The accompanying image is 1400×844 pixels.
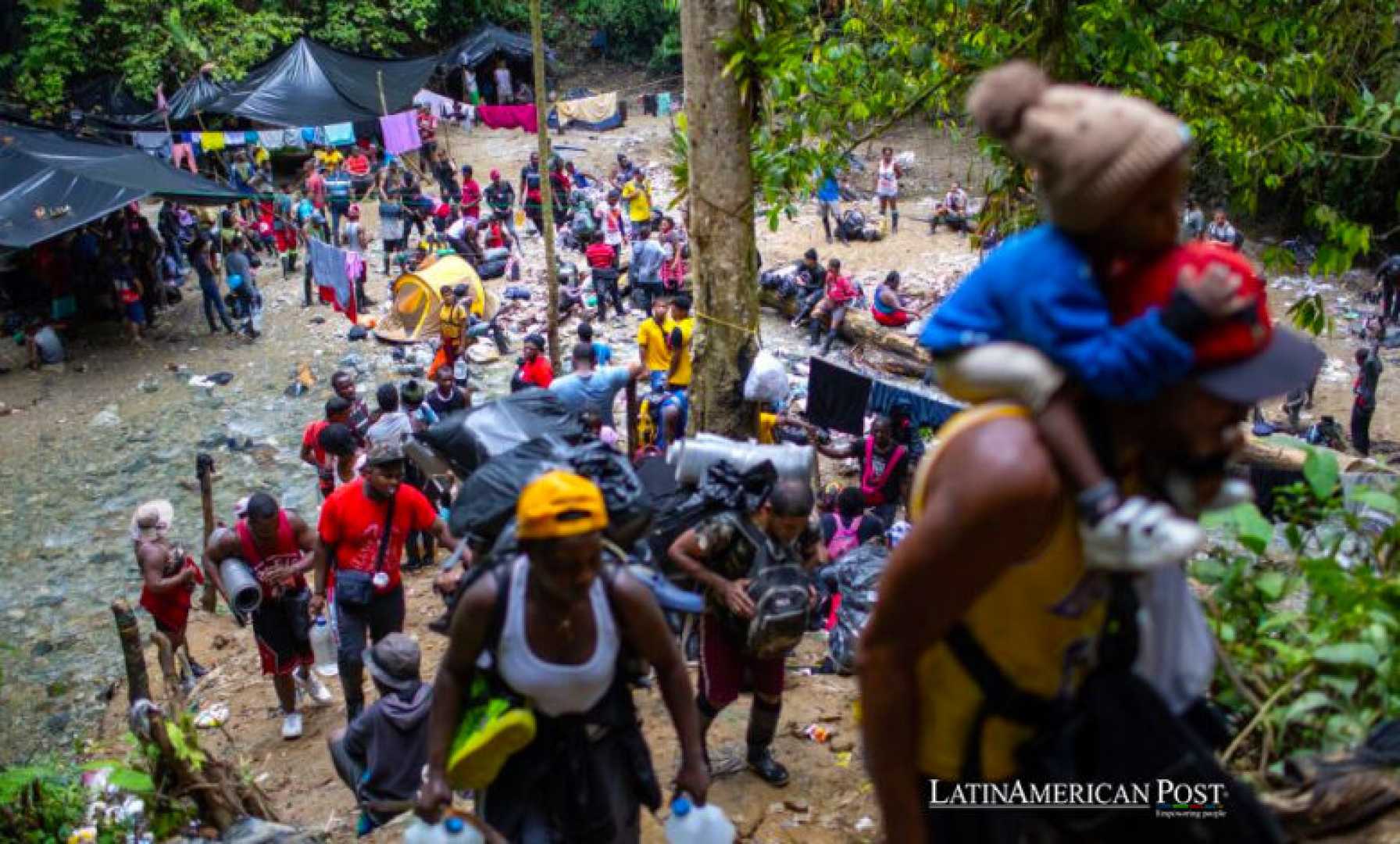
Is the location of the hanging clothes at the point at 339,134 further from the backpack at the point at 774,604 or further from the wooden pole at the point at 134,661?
the backpack at the point at 774,604

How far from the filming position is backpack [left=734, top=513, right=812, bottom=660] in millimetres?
4164

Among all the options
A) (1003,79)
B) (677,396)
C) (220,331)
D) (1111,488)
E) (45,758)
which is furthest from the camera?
(220,331)

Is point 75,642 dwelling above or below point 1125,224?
below

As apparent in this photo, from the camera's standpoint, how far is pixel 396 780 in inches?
172

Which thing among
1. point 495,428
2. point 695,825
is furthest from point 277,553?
point 695,825

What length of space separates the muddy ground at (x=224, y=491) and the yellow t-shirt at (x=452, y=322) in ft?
3.88

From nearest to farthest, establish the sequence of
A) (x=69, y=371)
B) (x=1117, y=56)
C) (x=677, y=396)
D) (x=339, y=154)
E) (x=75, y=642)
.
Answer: (x=1117, y=56) < (x=75, y=642) < (x=677, y=396) < (x=69, y=371) < (x=339, y=154)

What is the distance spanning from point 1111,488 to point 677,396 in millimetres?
8592

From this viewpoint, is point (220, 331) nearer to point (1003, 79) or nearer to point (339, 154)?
point (339, 154)

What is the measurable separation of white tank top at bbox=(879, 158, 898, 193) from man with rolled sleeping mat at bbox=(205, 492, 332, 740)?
647 inches

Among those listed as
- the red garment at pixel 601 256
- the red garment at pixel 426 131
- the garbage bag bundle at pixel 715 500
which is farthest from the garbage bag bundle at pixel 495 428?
the red garment at pixel 426 131

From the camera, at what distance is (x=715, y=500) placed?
4539 mm

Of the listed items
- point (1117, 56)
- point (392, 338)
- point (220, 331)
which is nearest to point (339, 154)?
point (220, 331)

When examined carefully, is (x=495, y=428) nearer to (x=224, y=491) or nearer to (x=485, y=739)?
(x=485, y=739)
